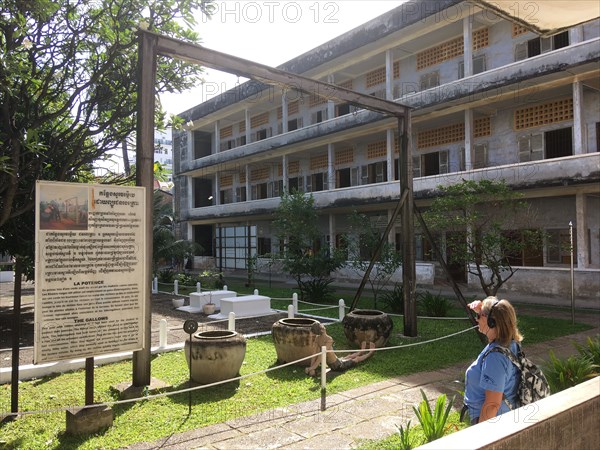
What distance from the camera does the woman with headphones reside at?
3.11 metres

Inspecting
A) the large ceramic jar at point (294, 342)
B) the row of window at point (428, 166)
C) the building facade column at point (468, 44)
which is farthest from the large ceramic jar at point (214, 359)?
the building facade column at point (468, 44)

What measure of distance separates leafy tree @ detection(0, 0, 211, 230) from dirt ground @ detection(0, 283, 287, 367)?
2.74 m

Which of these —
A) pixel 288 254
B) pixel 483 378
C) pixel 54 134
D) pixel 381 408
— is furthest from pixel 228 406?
pixel 288 254

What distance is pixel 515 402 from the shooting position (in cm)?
329

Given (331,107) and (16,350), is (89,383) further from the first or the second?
(331,107)

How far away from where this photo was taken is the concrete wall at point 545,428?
9.25 ft

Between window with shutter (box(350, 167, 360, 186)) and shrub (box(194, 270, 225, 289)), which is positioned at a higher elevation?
window with shutter (box(350, 167, 360, 186))

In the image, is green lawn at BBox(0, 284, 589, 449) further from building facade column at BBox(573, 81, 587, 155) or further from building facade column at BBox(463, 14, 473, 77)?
building facade column at BBox(463, 14, 473, 77)

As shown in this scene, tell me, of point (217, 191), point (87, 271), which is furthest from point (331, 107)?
point (87, 271)

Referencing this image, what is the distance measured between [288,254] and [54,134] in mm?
9427

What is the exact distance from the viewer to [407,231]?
9.91 meters

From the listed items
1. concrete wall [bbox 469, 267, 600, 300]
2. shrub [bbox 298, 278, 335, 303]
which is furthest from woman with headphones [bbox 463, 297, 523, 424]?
concrete wall [bbox 469, 267, 600, 300]

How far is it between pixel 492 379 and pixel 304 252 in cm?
1596

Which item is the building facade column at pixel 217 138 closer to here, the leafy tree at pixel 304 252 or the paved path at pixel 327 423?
the leafy tree at pixel 304 252
